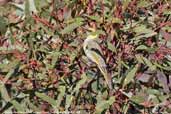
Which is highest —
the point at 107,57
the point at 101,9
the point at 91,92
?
the point at 101,9

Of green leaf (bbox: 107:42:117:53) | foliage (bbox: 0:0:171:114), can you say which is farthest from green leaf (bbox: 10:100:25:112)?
green leaf (bbox: 107:42:117:53)

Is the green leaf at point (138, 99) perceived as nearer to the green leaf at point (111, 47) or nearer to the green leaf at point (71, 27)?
the green leaf at point (111, 47)

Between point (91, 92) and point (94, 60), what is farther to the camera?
point (91, 92)

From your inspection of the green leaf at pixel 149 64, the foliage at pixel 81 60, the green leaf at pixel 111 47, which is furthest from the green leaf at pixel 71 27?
the green leaf at pixel 149 64

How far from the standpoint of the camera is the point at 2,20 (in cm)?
130

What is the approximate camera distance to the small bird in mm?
1281

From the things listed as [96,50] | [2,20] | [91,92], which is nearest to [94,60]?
[96,50]

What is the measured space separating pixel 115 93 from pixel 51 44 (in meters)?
0.25

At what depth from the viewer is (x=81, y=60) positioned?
1.34 metres

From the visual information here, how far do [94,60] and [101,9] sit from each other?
0.23m

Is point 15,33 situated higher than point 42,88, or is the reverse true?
point 15,33

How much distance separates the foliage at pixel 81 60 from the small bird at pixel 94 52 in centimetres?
3

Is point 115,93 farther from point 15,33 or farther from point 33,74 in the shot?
point 15,33

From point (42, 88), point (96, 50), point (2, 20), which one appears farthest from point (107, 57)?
point (2, 20)
